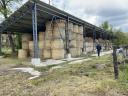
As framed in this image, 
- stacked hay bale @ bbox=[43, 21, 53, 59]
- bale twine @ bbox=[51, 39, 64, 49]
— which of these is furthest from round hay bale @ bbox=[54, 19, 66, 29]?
bale twine @ bbox=[51, 39, 64, 49]

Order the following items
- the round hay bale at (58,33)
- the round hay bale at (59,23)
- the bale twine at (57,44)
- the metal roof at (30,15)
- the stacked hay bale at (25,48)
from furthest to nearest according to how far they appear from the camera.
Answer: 1. the stacked hay bale at (25,48)
2. the round hay bale at (59,23)
3. the round hay bale at (58,33)
4. the bale twine at (57,44)
5. the metal roof at (30,15)

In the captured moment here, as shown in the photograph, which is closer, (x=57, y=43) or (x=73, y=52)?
(x=57, y=43)

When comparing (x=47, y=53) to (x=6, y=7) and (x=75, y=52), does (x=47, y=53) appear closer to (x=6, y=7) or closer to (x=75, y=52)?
(x=75, y=52)

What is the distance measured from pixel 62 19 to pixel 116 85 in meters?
15.2

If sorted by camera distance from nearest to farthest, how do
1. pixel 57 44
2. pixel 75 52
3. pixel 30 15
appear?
pixel 30 15
pixel 57 44
pixel 75 52

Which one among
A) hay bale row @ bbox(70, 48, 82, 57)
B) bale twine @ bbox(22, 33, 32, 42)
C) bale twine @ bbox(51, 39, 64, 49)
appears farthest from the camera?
bale twine @ bbox(22, 33, 32, 42)

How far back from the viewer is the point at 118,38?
2473 inches

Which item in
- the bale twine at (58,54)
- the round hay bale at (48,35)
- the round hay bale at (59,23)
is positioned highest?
the round hay bale at (59,23)

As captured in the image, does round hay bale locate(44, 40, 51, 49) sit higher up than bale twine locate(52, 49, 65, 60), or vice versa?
round hay bale locate(44, 40, 51, 49)

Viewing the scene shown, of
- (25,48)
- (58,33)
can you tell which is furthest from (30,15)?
(25,48)

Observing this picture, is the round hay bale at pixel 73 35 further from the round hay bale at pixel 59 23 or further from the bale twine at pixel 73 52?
the round hay bale at pixel 59 23

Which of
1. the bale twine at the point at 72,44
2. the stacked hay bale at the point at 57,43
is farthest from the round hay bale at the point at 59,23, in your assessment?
the bale twine at the point at 72,44

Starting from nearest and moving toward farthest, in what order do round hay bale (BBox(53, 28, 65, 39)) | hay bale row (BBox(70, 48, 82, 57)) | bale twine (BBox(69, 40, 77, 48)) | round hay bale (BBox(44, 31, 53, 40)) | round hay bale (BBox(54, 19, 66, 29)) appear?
1. round hay bale (BBox(53, 28, 65, 39))
2. round hay bale (BBox(44, 31, 53, 40))
3. round hay bale (BBox(54, 19, 66, 29))
4. bale twine (BBox(69, 40, 77, 48))
5. hay bale row (BBox(70, 48, 82, 57))

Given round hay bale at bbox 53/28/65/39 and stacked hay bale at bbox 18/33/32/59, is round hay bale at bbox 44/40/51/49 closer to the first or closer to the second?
round hay bale at bbox 53/28/65/39
